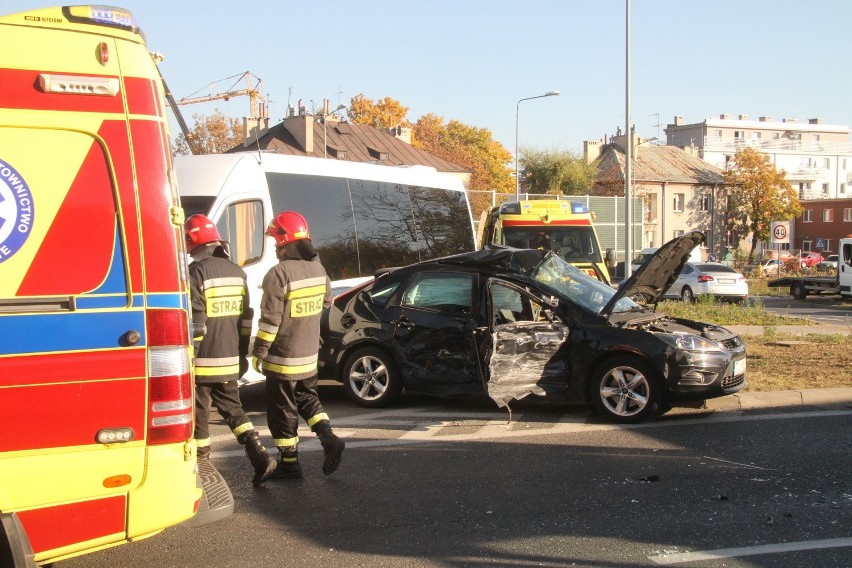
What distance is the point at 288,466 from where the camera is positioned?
22.2ft

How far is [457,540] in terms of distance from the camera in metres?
5.39

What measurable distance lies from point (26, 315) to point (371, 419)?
5615mm

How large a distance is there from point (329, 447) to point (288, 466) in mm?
378

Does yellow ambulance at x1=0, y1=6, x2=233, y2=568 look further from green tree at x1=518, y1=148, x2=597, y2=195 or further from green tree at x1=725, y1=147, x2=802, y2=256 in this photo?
green tree at x1=725, y1=147, x2=802, y2=256

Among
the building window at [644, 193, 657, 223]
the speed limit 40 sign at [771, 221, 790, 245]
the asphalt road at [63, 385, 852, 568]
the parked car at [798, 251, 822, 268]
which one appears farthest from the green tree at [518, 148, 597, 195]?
the asphalt road at [63, 385, 852, 568]

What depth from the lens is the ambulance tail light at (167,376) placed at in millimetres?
4070

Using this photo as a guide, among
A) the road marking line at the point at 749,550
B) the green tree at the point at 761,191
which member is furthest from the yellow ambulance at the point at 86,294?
the green tree at the point at 761,191

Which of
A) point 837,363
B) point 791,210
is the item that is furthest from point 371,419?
point 791,210

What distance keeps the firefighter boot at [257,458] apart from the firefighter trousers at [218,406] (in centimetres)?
7

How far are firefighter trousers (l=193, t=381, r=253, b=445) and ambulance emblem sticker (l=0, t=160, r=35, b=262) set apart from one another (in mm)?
2625

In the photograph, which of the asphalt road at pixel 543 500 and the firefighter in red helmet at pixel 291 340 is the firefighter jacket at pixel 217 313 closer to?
the firefighter in red helmet at pixel 291 340

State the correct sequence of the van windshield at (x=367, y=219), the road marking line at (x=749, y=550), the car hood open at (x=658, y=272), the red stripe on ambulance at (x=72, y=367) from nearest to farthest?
the red stripe on ambulance at (x=72, y=367)
the road marking line at (x=749, y=550)
the car hood open at (x=658, y=272)
the van windshield at (x=367, y=219)

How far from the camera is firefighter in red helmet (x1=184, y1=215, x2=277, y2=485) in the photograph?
6258mm

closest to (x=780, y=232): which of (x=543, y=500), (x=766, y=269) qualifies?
(x=766, y=269)
